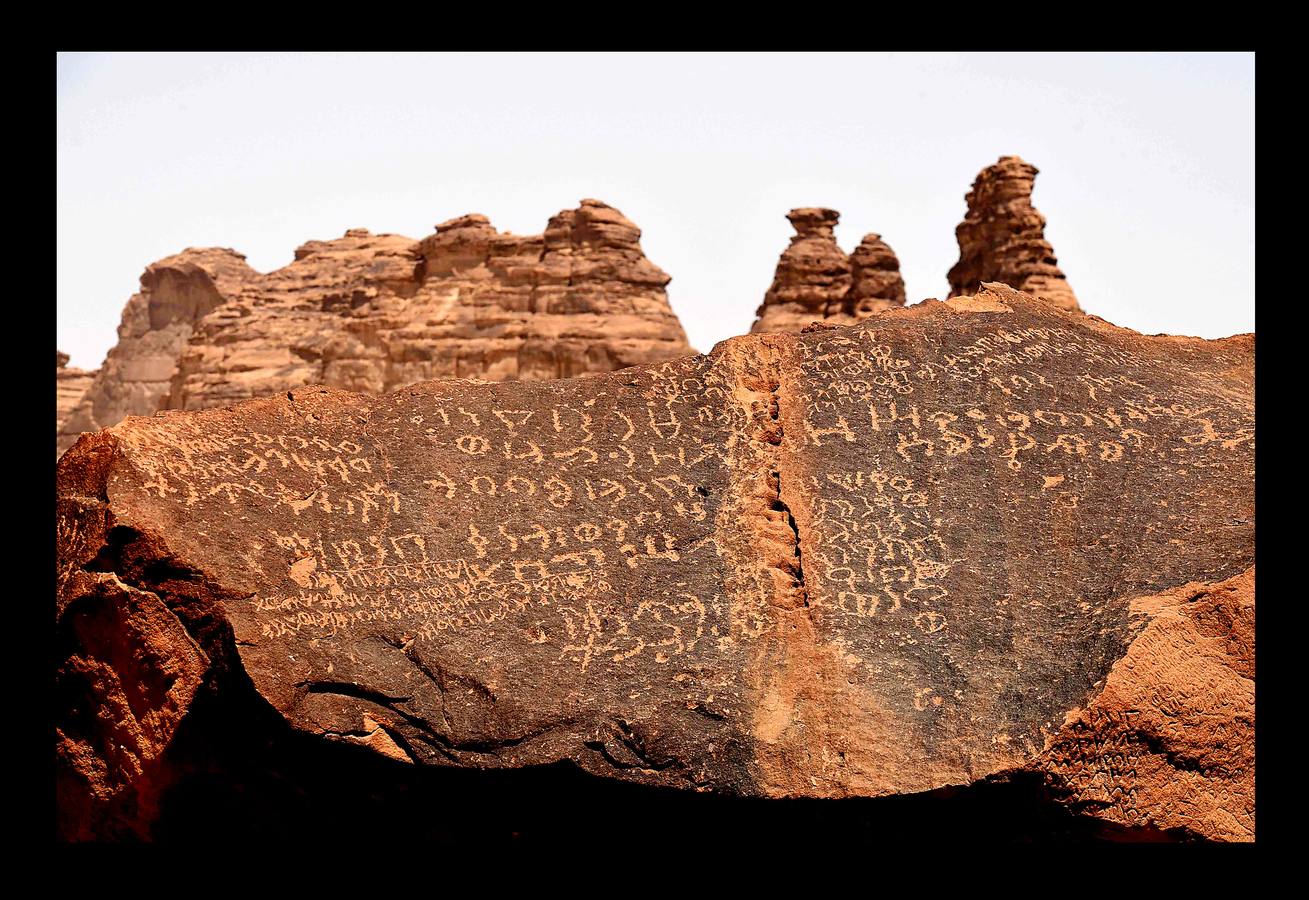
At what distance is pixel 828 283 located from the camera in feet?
81.4

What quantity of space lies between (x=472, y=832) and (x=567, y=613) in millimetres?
671

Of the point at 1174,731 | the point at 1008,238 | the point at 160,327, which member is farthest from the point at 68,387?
the point at 1174,731

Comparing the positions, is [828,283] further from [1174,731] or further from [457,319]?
[1174,731]

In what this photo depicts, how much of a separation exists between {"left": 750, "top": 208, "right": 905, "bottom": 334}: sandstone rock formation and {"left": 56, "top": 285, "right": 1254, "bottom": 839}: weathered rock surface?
19.9 metres

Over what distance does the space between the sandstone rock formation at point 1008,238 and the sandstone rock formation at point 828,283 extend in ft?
11.4

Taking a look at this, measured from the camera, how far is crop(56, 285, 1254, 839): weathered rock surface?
12.2ft

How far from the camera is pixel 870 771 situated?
3658 millimetres

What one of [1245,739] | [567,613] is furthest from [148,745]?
[1245,739]

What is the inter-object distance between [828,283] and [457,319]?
264 inches

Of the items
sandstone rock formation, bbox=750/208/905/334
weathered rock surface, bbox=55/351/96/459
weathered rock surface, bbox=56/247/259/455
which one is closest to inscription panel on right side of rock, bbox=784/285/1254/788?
sandstone rock formation, bbox=750/208/905/334

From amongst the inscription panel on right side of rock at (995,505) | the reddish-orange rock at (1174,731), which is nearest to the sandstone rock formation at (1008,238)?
the inscription panel on right side of rock at (995,505)

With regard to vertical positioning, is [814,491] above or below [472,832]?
above

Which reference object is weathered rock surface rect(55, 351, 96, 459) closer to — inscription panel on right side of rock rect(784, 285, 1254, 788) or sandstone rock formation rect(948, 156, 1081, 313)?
sandstone rock formation rect(948, 156, 1081, 313)

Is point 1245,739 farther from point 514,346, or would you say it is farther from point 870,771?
point 514,346
